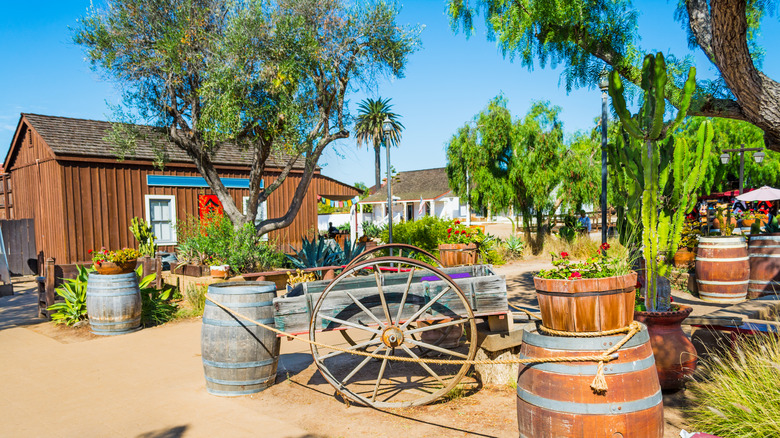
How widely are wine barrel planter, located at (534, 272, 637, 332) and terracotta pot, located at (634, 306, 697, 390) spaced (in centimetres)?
181

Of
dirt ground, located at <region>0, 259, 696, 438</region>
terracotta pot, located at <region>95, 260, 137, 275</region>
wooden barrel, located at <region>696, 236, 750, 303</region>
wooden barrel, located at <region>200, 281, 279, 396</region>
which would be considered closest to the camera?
dirt ground, located at <region>0, 259, 696, 438</region>

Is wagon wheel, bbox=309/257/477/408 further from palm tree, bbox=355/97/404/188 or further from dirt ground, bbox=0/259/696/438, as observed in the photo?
palm tree, bbox=355/97/404/188

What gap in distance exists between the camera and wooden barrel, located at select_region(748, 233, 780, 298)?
8.34 meters

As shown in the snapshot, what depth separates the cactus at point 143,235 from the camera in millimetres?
12993

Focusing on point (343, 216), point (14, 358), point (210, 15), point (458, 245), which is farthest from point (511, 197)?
point (343, 216)

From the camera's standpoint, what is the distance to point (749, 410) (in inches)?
121

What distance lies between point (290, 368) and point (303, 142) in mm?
6028

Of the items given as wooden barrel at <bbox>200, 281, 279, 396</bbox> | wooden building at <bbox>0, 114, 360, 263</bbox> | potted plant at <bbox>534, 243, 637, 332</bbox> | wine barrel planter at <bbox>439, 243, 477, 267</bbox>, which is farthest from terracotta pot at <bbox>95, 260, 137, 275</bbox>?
potted plant at <bbox>534, 243, 637, 332</bbox>

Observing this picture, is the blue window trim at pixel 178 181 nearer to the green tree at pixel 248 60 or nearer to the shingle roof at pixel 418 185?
the green tree at pixel 248 60

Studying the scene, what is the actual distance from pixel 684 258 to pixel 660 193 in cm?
561

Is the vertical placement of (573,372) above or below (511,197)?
below

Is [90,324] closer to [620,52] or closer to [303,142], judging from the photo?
[303,142]

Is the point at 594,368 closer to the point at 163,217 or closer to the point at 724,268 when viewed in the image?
the point at 724,268

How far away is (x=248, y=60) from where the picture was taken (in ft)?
33.1
